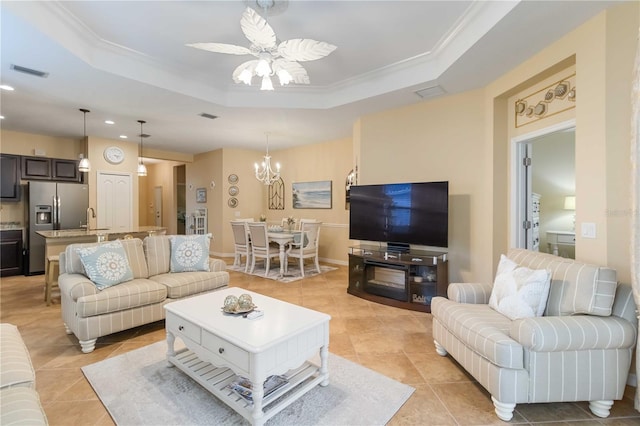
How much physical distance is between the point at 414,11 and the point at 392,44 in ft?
1.80

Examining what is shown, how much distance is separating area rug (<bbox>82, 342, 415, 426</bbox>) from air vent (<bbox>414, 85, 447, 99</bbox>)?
3288mm

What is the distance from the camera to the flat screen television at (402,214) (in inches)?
146

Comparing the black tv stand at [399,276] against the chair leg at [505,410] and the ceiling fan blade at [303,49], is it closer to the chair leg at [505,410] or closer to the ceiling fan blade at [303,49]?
→ the chair leg at [505,410]

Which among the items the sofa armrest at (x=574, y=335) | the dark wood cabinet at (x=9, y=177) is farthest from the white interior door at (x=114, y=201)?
the sofa armrest at (x=574, y=335)

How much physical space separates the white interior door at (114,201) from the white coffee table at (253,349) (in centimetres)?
530

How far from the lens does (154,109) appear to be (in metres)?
4.45

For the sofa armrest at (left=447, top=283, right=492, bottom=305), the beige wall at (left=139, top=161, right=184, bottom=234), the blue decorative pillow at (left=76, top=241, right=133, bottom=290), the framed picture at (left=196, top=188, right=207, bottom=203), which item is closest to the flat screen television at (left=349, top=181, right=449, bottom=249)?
the sofa armrest at (left=447, top=283, right=492, bottom=305)

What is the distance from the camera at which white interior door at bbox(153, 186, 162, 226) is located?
10048mm

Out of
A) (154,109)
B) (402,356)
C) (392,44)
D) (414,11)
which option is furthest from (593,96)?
(154,109)

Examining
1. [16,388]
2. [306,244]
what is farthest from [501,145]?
[16,388]

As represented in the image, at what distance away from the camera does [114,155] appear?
641 cm

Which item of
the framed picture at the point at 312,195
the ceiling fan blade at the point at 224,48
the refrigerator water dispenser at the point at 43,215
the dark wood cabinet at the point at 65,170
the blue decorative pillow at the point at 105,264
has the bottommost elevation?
the blue decorative pillow at the point at 105,264

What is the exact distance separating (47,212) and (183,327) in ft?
17.6

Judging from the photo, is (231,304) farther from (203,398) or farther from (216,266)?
(216,266)
